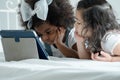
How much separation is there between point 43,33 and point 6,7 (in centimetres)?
55

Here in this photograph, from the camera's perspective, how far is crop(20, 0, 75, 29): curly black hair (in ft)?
3.68

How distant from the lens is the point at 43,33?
1114 millimetres

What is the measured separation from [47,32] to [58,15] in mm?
121

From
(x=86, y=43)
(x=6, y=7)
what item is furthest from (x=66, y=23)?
(x=6, y=7)

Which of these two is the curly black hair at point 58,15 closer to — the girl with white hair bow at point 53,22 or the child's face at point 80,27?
the girl with white hair bow at point 53,22

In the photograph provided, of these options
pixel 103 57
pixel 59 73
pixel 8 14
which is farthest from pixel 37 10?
pixel 59 73

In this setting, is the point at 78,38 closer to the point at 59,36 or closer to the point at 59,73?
the point at 59,36

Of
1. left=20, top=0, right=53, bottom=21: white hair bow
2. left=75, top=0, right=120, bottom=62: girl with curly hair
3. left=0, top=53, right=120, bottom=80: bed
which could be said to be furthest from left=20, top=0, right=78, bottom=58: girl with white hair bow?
left=0, top=53, right=120, bottom=80: bed

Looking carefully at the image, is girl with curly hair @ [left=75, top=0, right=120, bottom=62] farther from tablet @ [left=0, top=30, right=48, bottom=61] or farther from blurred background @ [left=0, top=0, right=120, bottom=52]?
blurred background @ [left=0, top=0, right=120, bottom=52]

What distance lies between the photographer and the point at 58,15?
1207 millimetres

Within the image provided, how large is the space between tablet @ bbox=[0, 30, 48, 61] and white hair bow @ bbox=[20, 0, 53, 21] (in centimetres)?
26

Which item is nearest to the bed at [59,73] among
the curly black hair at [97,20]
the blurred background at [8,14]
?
the curly black hair at [97,20]

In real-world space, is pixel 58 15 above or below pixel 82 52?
above

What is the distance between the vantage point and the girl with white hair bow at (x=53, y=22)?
3.64 feet
